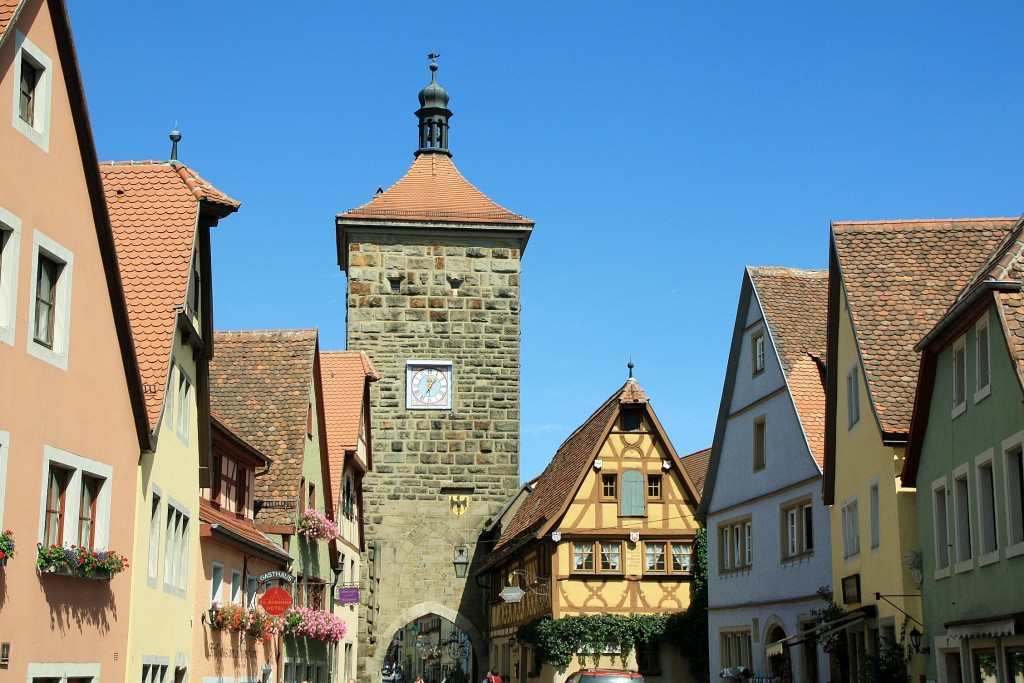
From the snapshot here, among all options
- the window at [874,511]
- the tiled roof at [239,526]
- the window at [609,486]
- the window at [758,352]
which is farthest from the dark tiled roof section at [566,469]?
the window at [874,511]

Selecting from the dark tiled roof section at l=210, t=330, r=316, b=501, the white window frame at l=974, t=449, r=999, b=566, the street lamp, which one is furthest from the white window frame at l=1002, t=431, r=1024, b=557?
the street lamp

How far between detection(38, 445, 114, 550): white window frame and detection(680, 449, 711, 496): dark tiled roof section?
1934cm

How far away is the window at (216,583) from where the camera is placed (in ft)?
62.4

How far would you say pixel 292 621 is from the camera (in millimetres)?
21844

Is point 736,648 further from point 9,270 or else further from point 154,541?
point 9,270

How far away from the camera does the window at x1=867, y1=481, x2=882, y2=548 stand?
1762cm

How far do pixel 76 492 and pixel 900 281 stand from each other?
10.8 m

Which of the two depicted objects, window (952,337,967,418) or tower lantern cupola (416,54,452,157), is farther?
tower lantern cupola (416,54,452,157)

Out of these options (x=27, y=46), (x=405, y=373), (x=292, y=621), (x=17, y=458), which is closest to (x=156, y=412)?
(x=17, y=458)

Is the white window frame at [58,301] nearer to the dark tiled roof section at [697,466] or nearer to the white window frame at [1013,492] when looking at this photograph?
the white window frame at [1013,492]

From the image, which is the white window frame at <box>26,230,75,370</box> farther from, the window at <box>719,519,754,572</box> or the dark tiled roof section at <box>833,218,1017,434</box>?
the window at <box>719,519,754,572</box>

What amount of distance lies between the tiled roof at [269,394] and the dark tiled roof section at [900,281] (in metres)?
9.76

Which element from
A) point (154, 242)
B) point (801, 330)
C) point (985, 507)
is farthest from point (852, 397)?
point (154, 242)

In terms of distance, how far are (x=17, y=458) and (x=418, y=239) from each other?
27227mm
